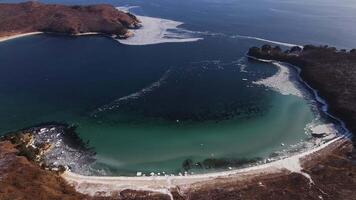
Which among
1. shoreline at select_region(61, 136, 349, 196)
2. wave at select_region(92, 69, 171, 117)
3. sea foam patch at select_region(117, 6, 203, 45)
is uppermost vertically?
sea foam patch at select_region(117, 6, 203, 45)

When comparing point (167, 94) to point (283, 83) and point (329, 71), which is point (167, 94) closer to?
point (283, 83)

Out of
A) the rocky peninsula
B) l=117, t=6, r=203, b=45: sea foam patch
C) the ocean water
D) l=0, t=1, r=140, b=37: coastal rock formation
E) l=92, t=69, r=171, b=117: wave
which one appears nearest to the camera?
the rocky peninsula

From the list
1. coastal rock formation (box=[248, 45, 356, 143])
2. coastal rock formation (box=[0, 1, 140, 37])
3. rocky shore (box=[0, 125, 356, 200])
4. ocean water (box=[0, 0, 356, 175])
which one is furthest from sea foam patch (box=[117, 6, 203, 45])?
rocky shore (box=[0, 125, 356, 200])

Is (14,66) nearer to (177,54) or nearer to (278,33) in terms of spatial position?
(177,54)

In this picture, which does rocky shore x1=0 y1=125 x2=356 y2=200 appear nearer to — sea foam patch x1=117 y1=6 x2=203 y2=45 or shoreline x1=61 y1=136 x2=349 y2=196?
shoreline x1=61 y1=136 x2=349 y2=196

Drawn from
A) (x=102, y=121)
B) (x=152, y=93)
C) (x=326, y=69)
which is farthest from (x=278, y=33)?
(x=102, y=121)

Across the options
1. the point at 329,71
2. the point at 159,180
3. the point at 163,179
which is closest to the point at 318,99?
the point at 329,71
